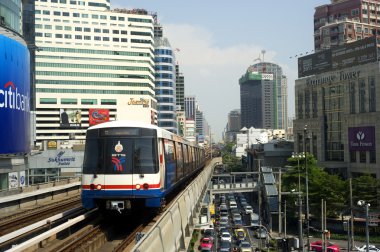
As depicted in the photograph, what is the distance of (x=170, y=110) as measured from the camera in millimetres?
168125

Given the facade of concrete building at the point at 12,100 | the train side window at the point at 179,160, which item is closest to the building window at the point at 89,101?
the facade of concrete building at the point at 12,100

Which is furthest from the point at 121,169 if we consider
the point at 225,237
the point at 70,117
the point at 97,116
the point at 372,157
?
the point at 70,117

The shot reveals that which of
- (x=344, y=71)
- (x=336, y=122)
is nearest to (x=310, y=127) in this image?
(x=336, y=122)

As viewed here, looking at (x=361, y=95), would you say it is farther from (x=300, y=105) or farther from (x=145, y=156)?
(x=145, y=156)

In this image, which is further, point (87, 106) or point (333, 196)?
point (87, 106)

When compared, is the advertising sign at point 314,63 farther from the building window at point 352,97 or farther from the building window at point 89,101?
the building window at point 89,101

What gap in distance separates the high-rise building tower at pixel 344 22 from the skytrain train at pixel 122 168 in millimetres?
111337

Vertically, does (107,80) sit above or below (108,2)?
below

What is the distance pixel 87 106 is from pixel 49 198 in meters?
103

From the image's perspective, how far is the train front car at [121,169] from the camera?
1800cm

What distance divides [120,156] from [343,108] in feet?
217

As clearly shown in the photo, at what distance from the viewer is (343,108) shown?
257ft

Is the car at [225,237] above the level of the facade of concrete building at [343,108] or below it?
below

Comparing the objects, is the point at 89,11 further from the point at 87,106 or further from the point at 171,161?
the point at 171,161
